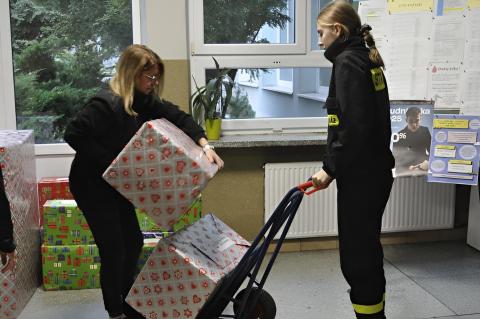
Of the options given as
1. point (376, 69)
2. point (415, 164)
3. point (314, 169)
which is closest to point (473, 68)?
point (415, 164)

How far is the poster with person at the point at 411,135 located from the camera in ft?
11.8

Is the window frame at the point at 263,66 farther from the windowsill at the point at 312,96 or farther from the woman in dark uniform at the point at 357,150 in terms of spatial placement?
the woman in dark uniform at the point at 357,150

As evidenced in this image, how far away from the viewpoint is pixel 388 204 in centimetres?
401

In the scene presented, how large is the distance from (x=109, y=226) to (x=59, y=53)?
170 cm

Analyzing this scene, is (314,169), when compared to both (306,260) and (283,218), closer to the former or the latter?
(306,260)

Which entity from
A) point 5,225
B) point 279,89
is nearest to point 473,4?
point 279,89

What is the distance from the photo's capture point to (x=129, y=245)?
2.71m

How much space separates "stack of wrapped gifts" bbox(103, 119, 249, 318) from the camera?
2.22 m

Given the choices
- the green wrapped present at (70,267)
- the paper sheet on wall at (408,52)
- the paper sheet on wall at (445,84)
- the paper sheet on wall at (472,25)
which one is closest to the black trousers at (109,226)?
the green wrapped present at (70,267)

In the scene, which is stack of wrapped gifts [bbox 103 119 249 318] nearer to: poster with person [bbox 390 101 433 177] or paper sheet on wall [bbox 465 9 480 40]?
poster with person [bbox 390 101 433 177]

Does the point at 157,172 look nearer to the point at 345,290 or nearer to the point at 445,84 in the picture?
the point at 345,290

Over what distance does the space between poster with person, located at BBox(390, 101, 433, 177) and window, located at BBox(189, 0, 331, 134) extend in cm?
61

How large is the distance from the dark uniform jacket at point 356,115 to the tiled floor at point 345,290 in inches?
39.0

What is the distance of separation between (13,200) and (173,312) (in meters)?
1.14
